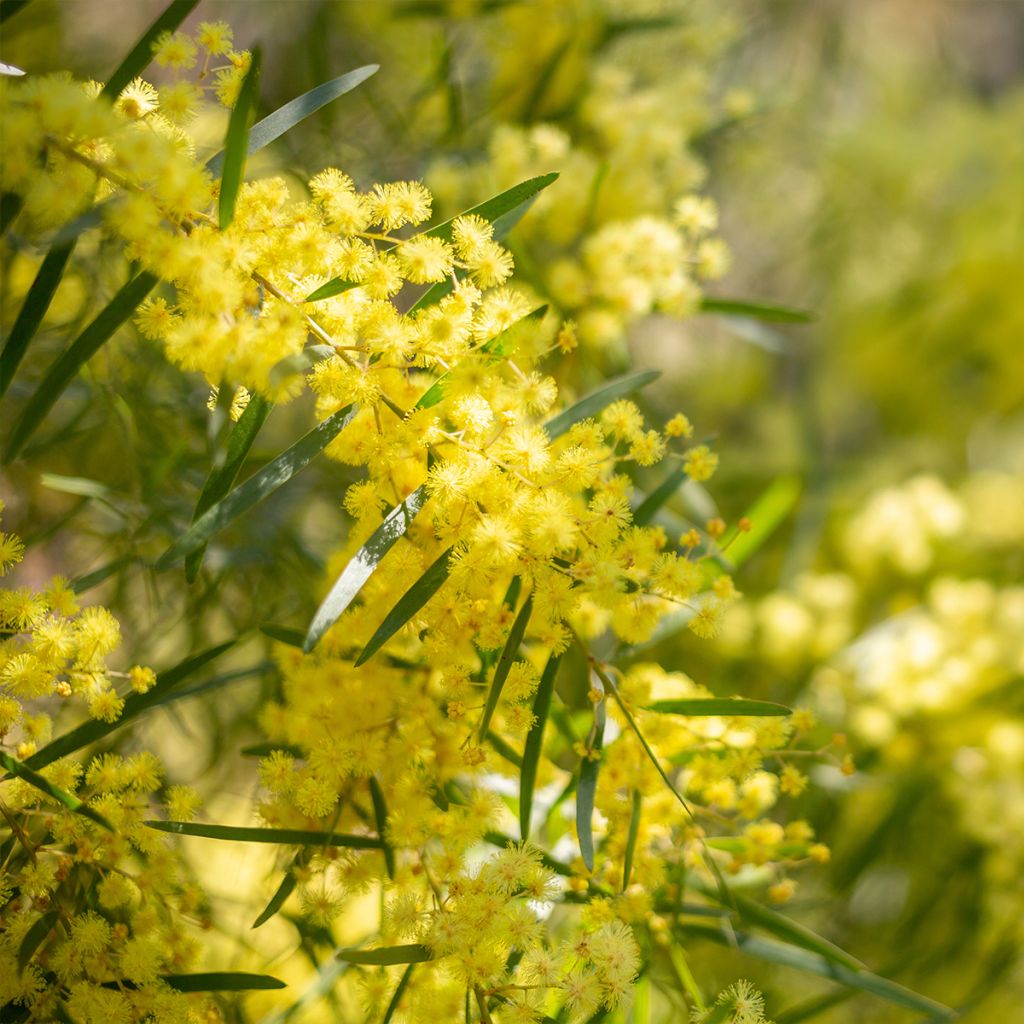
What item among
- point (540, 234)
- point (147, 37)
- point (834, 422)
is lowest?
point (834, 422)

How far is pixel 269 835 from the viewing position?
652 mm

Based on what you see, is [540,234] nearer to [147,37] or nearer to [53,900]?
[147,37]

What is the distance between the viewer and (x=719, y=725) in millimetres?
756

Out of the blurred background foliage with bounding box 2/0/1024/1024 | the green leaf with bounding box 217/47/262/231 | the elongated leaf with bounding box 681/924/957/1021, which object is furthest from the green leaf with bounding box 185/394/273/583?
the elongated leaf with bounding box 681/924/957/1021

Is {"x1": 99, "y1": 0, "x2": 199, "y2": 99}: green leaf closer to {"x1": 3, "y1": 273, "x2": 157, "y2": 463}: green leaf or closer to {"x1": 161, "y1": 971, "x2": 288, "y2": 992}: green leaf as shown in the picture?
{"x1": 3, "y1": 273, "x2": 157, "y2": 463}: green leaf

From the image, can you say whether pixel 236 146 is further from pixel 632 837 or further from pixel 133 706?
pixel 632 837

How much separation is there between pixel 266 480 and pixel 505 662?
0.65 ft

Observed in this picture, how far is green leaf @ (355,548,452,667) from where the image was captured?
588 millimetres

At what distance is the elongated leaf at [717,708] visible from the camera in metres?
0.66

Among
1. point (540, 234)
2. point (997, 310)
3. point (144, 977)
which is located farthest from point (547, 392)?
point (997, 310)

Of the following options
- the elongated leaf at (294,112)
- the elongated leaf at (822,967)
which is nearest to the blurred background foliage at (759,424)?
the elongated leaf at (822,967)

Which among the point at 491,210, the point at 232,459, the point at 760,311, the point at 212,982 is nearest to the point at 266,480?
the point at 232,459

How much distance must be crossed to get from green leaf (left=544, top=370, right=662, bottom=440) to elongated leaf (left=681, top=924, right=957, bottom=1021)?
0.45 meters

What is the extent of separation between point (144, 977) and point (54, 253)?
470 mm
